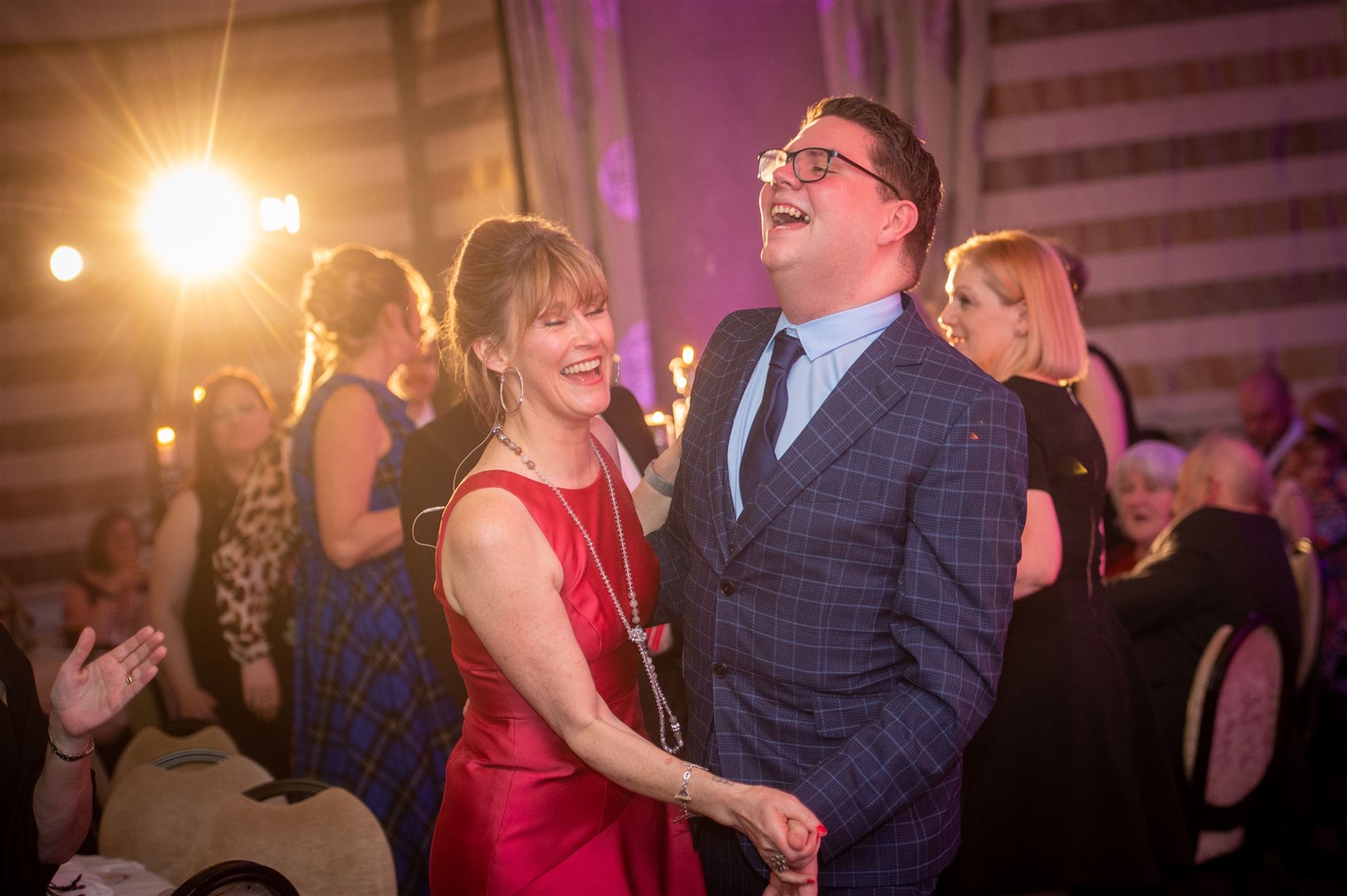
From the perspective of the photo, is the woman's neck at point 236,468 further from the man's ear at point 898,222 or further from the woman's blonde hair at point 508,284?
the man's ear at point 898,222

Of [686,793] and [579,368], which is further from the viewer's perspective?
[579,368]

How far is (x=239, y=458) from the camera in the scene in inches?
141

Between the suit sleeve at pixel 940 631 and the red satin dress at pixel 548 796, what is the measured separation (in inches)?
14.7

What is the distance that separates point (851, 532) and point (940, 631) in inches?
7.2

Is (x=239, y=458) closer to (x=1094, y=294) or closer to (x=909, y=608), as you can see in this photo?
(x=909, y=608)

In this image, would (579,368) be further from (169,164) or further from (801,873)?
(169,164)

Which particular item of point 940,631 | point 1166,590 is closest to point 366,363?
point 940,631

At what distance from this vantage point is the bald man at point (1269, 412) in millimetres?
4730

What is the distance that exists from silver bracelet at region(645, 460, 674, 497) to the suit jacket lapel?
372 mm

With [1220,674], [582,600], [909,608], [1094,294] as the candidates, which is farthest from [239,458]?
[1094,294]

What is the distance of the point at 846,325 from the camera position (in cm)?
167

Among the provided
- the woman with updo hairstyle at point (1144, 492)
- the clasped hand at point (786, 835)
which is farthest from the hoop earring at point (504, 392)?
the woman with updo hairstyle at point (1144, 492)

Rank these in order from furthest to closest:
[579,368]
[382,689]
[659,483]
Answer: [382,689]
[659,483]
[579,368]

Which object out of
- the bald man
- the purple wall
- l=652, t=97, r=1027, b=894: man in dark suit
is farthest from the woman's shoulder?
the bald man
